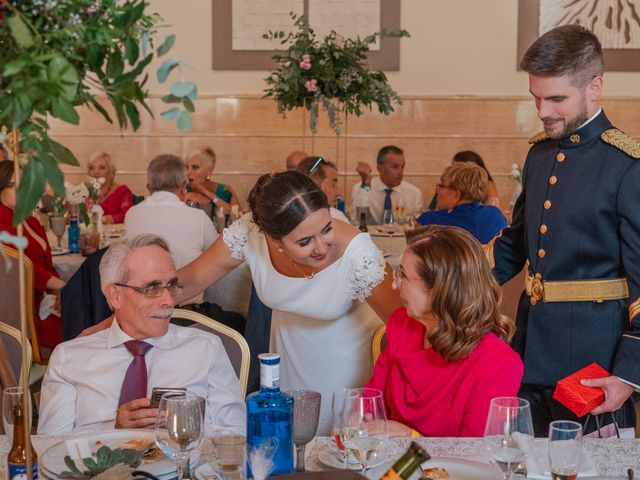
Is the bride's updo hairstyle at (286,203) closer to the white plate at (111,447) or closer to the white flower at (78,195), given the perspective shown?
the white plate at (111,447)

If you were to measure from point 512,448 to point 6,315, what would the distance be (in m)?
3.26

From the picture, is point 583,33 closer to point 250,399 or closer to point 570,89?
point 570,89

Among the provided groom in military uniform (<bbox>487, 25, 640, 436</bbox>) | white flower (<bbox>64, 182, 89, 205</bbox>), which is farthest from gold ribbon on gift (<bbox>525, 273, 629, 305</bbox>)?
white flower (<bbox>64, 182, 89, 205</bbox>)

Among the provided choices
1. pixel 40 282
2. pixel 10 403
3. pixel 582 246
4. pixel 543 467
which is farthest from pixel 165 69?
pixel 40 282

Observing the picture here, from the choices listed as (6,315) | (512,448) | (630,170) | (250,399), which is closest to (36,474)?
(250,399)

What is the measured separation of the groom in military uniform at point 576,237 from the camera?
7.70 feet

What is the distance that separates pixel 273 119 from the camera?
9.37 meters

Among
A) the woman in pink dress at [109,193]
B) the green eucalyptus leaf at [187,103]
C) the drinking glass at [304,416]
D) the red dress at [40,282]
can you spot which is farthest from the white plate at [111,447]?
the woman in pink dress at [109,193]

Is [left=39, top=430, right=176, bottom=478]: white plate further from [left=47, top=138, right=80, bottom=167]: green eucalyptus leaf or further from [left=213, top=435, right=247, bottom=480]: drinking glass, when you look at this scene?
[left=47, top=138, right=80, bottom=167]: green eucalyptus leaf

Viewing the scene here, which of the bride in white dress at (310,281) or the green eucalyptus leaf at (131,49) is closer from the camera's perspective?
the green eucalyptus leaf at (131,49)

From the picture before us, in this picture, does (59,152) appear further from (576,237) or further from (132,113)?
(576,237)

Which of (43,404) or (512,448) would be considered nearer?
(512,448)

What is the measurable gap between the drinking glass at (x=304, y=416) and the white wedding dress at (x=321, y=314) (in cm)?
109

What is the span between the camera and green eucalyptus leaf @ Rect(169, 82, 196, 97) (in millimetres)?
1273
